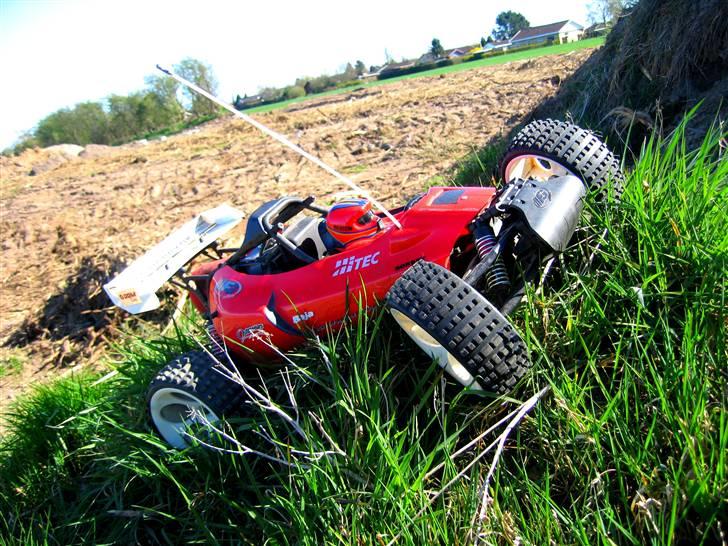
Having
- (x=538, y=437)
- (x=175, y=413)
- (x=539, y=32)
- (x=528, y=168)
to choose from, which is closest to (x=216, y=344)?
(x=175, y=413)

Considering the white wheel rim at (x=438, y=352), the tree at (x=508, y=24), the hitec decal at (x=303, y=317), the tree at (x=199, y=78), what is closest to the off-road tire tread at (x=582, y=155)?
the white wheel rim at (x=438, y=352)

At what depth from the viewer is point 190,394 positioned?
2.91m

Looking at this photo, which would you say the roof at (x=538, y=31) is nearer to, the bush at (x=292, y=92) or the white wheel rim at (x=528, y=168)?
the bush at (x=292, y=92)

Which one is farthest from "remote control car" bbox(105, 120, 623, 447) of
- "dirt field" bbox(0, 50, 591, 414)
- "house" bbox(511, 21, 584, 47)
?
"house" bbox(511, 21, 584, 47)

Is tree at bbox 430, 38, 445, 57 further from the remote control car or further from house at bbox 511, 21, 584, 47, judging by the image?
the remote control car

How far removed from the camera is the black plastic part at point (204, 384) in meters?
2.92

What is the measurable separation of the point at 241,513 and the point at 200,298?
183cm

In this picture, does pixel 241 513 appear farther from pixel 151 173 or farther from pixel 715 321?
pixel 151 173

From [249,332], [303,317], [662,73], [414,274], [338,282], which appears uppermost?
[662,73]

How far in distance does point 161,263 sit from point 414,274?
2267mm

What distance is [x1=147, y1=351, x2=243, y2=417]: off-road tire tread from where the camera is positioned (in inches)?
115

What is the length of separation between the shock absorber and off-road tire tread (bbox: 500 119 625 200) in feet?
2.31

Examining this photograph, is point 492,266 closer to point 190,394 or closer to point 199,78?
point 190,394

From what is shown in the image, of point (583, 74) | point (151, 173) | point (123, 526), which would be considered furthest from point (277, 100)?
point (123, 526)
